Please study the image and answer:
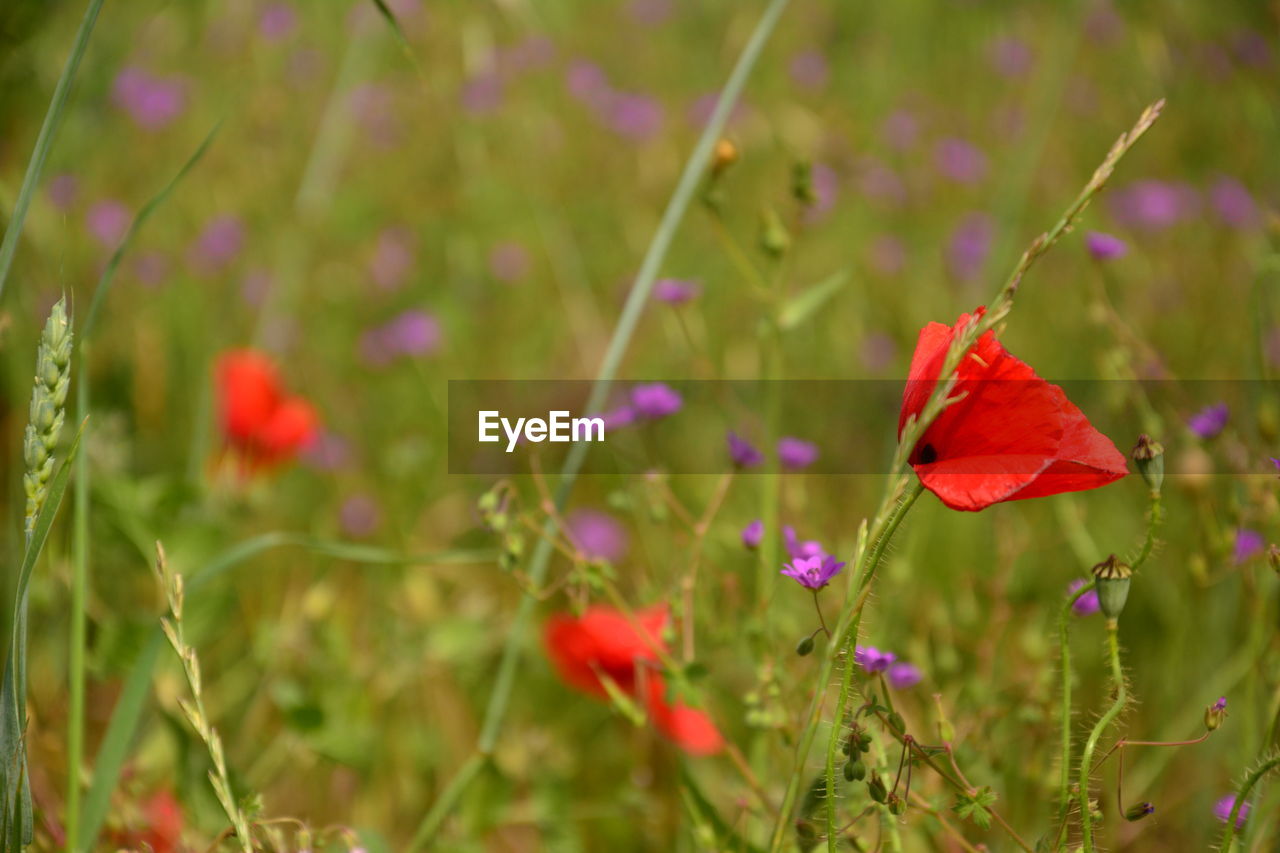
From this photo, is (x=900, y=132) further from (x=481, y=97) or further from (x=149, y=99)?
(x=149, y=99)

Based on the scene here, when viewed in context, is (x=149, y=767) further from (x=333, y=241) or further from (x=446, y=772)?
(x=333, y=241)

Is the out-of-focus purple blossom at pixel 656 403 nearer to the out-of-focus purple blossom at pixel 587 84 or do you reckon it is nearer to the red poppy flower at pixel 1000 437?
the red poppy flower at pixel 1000 437

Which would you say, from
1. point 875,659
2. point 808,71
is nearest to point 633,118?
point 808,71

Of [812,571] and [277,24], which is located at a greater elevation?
[812,571]

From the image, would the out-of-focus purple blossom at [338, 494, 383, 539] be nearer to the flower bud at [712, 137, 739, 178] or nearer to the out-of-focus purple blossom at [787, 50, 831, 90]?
the flower bud at [712, 137, 739, 178]

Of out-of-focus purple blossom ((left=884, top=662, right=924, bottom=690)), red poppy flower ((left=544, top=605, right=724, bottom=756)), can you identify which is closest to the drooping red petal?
red poppy flower ((left=544, top=605, right=724, bottom=756))

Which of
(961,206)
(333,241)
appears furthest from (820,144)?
(333,241)
